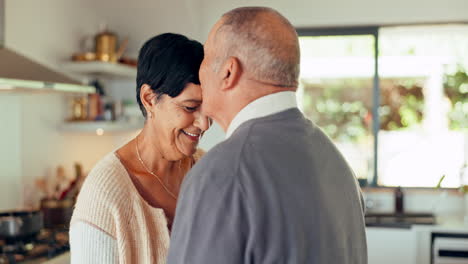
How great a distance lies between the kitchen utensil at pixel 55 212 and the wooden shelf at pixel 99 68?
948mm

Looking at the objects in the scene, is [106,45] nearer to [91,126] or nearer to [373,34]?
[91,126]

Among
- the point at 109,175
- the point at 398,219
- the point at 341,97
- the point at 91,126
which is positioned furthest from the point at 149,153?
the point at 341,97

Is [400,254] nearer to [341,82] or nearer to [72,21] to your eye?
[341,82]

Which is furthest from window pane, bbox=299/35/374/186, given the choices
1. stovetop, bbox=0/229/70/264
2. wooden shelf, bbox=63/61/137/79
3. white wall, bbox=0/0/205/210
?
stovetop, bbox=0/229/70/264

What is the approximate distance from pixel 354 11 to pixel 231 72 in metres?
3.53

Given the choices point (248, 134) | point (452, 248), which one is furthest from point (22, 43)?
point (452, 248)

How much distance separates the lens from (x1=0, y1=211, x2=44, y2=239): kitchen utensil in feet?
8.77

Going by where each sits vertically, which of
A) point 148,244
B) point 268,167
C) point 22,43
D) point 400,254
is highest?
point 22,43

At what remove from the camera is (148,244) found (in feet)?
4.23

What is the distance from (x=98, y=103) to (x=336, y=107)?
2518mm

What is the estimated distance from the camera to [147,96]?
4.40ft

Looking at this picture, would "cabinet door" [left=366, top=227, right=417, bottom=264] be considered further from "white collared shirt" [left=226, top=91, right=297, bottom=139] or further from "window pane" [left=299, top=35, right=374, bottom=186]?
"white collared shirt" [left=226, top=91, right=297, bottom=139]

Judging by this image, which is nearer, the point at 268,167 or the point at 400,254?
the point at 268,167

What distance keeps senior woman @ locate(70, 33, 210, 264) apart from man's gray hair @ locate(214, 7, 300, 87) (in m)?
0.31
